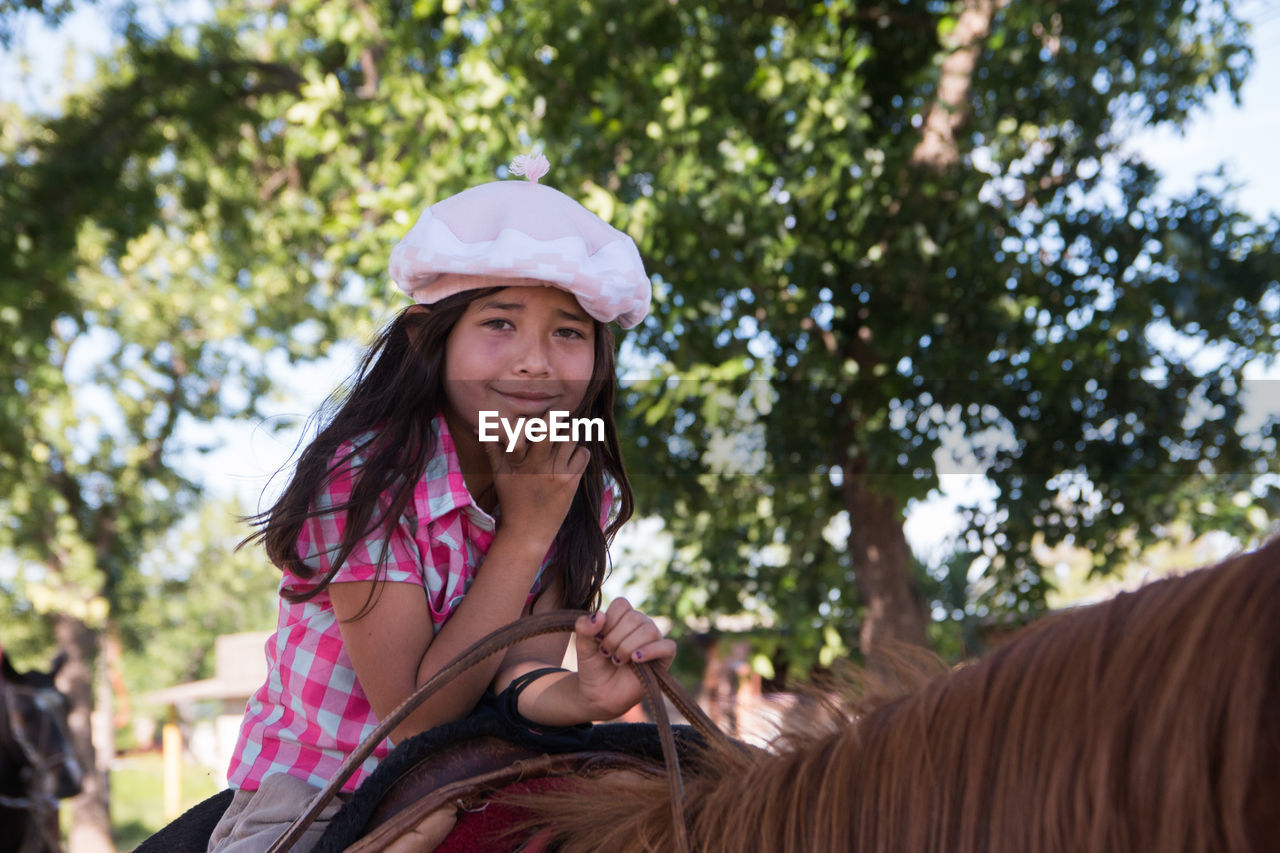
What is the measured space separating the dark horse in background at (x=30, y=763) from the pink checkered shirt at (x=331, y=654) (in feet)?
18.6

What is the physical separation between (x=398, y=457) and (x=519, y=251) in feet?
1.08

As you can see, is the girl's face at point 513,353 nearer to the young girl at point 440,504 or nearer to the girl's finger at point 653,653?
the young girl at point 440,504

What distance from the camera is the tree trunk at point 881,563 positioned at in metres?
5.53

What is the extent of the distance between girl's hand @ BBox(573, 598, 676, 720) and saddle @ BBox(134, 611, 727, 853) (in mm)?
21

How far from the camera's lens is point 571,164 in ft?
15.1

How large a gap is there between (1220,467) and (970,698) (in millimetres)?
4825

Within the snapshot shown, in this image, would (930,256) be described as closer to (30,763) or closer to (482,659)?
(482,659)

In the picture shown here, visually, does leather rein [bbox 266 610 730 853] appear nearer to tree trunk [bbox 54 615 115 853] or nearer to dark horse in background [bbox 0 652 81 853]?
dark horse in background [bbox 0 652 81 853]

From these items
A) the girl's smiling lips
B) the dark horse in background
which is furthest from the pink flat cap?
the dark horse in background

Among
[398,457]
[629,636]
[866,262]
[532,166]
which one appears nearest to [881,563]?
[866,262]

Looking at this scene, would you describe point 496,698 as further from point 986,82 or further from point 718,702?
point 986,82

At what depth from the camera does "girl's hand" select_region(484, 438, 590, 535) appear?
4.80 ft

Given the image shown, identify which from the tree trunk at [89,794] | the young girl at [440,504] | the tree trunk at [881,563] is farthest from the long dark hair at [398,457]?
the tree trunk at [89,794]

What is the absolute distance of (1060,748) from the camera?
0.78m
